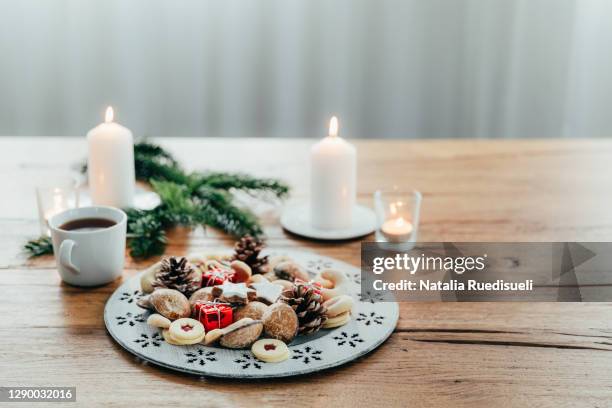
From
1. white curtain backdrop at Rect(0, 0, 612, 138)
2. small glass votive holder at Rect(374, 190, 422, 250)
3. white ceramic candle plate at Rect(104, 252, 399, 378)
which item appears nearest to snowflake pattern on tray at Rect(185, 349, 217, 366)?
white ceramic candle plate at Rect(104, 252, 399, 378)

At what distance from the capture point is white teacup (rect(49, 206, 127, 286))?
100 cm

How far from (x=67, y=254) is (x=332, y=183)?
1.55ft

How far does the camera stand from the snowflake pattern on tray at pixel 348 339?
33.0 inches

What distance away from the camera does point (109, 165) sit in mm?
1301

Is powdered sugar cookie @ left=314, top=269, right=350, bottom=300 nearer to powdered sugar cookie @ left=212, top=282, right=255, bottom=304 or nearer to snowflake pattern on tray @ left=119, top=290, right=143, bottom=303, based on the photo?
powdered sugar cookie @ left=212, top=282, right=255, bottom=304

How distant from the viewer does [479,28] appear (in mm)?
2736

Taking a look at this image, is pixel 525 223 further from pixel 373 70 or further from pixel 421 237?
pixel 373 70

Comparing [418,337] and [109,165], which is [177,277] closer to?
[418,337]

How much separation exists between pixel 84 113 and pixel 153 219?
67.5 inches

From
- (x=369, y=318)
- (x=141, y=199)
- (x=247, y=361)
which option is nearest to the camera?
(x=247, y=361)

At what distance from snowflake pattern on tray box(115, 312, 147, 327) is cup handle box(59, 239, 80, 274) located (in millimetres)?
137

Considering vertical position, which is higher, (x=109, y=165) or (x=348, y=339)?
(x=109, y=165)

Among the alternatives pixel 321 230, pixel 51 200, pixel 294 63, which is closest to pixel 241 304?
pixel 321 230

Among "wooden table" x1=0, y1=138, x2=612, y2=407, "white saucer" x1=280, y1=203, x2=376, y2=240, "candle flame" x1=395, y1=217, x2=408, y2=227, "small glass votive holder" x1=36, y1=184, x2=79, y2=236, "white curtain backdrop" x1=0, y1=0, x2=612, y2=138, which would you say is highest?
"white curtain backdrop" x1=0, y1=0, x2=612, y2=138
